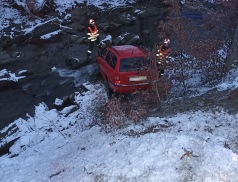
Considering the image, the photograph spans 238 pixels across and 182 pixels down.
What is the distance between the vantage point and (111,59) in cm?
930

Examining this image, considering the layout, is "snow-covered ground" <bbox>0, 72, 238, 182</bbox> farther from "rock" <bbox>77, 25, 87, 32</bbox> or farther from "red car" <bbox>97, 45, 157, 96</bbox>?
"rock" <bbox>77, 25, 87, 32</bbox>

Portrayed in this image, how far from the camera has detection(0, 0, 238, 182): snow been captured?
432 cm

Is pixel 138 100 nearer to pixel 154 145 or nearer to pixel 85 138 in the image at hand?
pixel 85 138

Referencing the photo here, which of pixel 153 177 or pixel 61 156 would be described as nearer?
pixel 153 177

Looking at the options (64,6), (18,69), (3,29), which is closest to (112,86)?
(18,69)

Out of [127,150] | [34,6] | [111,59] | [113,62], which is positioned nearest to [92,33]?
[111,59]

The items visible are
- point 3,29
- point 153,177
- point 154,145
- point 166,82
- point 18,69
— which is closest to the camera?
point 153,177

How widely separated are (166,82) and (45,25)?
13.8m

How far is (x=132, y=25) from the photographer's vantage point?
1959 cm

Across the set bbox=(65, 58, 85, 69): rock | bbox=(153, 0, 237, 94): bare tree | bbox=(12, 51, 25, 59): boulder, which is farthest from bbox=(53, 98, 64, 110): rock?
bbox=(12, 51, 25, 59): boulder

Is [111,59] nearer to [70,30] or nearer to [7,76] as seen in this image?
[7,76]

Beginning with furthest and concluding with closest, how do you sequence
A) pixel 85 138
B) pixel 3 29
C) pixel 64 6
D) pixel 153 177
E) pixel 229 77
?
pixel 64 6
pixel 3 29
pixel 229 77
pixel 85 138
pixel 153 177

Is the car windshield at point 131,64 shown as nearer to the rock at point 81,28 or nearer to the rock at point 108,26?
the rock at point 108,26

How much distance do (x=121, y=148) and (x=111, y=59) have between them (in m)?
4.59
